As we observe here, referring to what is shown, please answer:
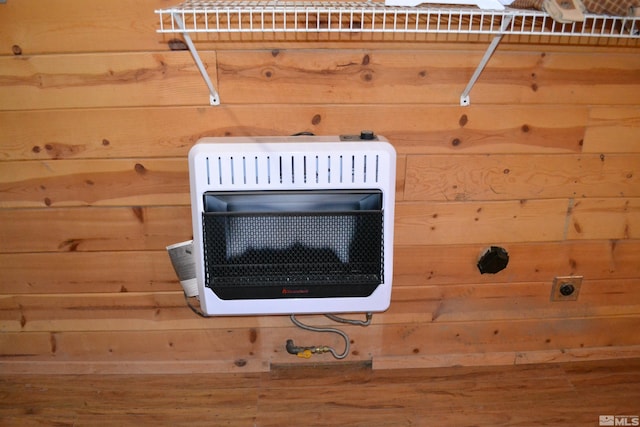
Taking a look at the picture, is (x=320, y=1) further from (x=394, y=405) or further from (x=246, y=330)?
(x=394, y=405)

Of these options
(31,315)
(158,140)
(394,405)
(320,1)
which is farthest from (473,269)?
(31,315)

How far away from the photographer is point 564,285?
1.54 metres

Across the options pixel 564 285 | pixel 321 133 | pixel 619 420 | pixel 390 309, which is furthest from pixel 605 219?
pixel 321 133

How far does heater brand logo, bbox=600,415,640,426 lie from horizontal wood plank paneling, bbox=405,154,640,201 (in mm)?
610

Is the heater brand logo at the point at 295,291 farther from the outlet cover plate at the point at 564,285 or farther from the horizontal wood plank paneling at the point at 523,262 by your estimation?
the outlet cover plate at the point at 564,285

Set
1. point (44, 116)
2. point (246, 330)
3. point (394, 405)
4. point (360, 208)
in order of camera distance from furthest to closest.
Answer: point (246, 330) → point (394, 405) → point (44, 116) → point (360, 208)

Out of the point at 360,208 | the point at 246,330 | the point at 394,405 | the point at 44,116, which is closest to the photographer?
A: the point at 360,208

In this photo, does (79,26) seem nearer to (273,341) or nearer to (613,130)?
(273,341)

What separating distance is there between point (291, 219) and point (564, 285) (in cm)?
91

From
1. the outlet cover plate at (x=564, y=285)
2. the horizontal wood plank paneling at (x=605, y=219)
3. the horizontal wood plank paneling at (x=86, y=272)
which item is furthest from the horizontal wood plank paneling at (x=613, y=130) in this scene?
the horizontal wood plank paneling at (x=86, y=272)

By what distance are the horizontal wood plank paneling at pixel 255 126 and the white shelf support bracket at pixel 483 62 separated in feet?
0.09

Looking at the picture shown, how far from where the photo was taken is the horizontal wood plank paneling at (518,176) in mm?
1394

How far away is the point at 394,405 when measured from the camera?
4.75 feet

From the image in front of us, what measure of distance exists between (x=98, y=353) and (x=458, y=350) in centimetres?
110
